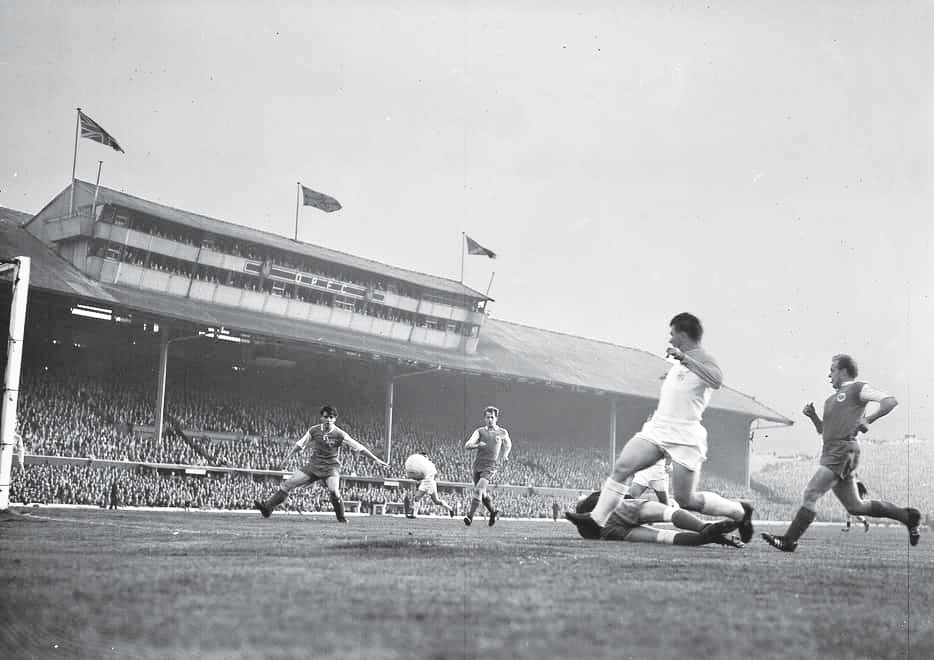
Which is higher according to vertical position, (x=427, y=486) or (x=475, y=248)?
(x=475, y=248)

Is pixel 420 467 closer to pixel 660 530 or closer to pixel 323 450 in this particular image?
pixel 323 450

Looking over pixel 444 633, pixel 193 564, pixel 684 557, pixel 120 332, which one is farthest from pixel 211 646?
pixel 120 332

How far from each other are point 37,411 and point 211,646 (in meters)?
25.1

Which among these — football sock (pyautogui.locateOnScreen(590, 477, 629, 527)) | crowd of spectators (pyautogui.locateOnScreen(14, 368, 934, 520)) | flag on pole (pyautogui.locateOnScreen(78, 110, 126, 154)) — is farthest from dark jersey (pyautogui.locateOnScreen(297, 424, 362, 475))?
flag on pole (pyautogui.locateOnScreen(78, 110, 126, 154))

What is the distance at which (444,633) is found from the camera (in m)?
3.55

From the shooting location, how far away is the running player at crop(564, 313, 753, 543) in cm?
836

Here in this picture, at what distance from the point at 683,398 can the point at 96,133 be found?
16662 millimetres

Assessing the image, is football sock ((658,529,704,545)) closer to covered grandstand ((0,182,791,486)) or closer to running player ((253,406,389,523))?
running player ((253,406,389,523))

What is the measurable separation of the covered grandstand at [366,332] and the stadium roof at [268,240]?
0.06m

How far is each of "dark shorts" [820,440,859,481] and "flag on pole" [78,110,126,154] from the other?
15.9m

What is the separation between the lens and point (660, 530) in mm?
8797

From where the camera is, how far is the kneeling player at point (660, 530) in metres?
8.17

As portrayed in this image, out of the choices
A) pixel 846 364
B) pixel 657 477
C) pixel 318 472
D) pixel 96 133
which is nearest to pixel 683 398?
pixel 846 364

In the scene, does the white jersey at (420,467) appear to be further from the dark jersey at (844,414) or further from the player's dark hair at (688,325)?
the player's dark hair at (688,325)
